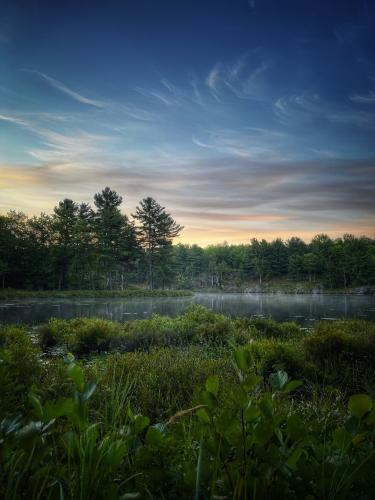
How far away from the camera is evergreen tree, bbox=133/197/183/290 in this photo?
73562mm

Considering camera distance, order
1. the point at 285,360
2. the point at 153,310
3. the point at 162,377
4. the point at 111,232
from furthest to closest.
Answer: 1. the point at 111,232
2. the point at 153,310
3. the point at 285,360
4. the point at 162,377

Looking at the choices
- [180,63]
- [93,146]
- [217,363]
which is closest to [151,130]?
[93,146]

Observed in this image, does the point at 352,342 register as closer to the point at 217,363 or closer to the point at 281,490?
the point at 217,363

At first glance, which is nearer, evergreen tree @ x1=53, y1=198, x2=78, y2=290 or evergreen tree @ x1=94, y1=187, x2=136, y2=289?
evergreen tree @ x1=53, y1=198, x2=78, y2=290

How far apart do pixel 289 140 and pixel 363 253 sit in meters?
82.4

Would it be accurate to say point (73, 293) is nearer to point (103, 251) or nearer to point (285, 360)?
point (103, 251)

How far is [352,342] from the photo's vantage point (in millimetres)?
8586

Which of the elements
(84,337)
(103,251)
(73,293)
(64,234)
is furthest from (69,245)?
(84,337)

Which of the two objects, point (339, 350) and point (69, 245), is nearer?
point (339, 350)

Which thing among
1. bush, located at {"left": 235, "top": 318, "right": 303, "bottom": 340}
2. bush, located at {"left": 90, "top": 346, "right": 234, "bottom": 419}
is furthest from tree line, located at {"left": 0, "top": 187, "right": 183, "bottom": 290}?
bush, located at {"left": 90, "top": 346, "right": 234, "bottom": 419}

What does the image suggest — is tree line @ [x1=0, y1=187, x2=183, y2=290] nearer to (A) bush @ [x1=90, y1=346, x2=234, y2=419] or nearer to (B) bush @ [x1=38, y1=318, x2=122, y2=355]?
(B) bush @ [x1=38, y1=318, x2=122, y2=355]

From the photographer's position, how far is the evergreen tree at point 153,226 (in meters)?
73.6

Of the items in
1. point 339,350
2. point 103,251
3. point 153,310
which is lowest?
point 153,310

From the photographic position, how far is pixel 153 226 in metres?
74.4
